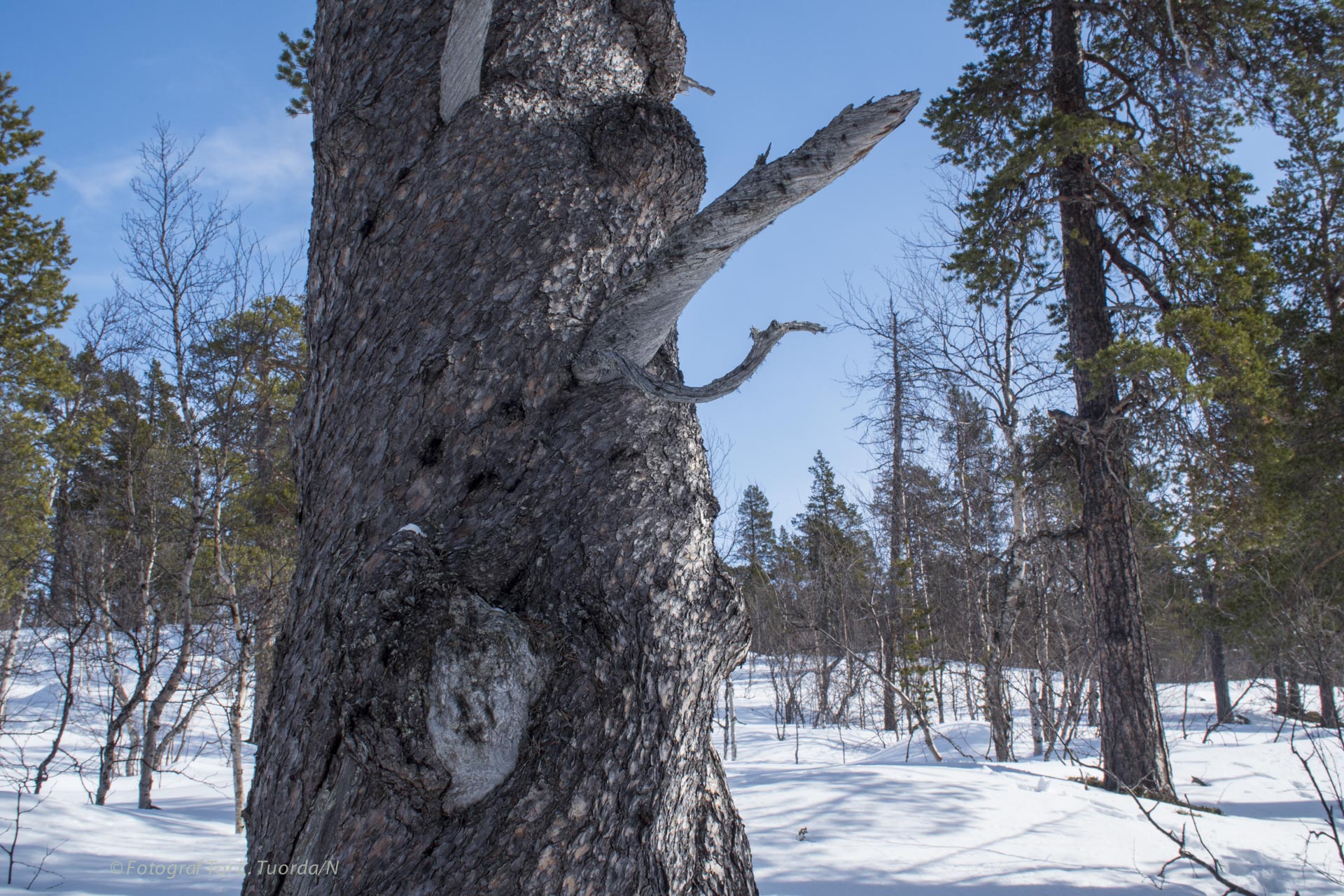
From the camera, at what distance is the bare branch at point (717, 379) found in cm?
118

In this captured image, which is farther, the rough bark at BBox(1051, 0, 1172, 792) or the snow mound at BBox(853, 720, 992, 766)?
the snow mound at BBox(853, 720, 992, 766)

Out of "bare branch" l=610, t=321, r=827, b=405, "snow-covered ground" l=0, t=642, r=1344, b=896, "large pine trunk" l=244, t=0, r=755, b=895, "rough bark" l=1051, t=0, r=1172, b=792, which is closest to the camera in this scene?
"large pine trunk" l=244, t=0, r=755, b=895

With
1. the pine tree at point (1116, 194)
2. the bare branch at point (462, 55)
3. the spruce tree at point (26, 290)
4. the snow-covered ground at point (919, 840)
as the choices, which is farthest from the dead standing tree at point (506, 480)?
the spruce tree at point (26, 290)

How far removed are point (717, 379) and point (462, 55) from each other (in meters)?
0.89

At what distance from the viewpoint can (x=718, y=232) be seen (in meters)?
1.24

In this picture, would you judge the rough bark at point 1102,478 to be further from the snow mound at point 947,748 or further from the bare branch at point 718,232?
the bare branch at point 718,232

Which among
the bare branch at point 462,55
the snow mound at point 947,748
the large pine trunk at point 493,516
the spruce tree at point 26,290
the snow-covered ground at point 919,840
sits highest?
the spruce tree at point 26,290

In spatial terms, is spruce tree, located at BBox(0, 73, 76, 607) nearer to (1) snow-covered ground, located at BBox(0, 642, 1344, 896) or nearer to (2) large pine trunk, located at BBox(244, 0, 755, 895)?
(1) snow-covered ground, located at BBox(0, 642, 1344, 896)

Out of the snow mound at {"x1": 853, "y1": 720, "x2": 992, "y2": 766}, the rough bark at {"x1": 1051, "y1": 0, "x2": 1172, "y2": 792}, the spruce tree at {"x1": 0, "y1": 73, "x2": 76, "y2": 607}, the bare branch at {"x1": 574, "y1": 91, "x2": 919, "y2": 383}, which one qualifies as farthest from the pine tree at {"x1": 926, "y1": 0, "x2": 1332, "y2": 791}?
the spruce tree at {"x1": 0, "y1": 73, "x2": 76, "y2": 607}

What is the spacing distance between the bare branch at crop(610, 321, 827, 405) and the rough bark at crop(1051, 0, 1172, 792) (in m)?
6.08

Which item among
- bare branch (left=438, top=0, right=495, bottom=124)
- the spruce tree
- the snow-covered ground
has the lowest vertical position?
the snow-covered ground

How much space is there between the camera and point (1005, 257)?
7523 millimetres

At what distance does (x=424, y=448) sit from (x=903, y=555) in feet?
55.3

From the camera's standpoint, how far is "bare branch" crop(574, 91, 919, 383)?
3.92 feet
